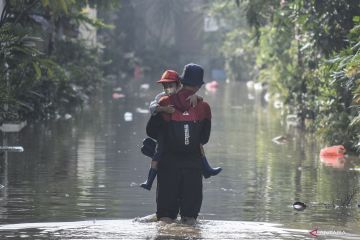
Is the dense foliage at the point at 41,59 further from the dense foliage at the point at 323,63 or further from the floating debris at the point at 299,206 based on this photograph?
the floating debris at the point at 299,206

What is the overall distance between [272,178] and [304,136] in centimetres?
1005

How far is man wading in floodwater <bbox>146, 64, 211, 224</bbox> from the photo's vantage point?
12.4m

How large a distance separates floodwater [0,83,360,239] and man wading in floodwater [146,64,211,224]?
11.4 inches

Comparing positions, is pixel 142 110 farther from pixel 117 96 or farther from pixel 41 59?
pixel 41 59

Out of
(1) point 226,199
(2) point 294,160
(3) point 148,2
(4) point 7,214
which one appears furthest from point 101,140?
(3) point 148,2

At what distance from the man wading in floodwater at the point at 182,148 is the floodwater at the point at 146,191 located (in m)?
0.29

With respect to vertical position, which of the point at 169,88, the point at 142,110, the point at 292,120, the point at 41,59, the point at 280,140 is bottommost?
the point at 280,140

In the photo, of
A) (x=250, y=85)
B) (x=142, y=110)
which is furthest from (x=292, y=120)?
(x=250, y=85)

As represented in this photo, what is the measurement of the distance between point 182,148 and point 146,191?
14.2ft

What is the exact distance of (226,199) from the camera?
1579cm

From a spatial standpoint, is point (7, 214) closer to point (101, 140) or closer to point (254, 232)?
point (254, 232)

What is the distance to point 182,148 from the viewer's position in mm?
12359

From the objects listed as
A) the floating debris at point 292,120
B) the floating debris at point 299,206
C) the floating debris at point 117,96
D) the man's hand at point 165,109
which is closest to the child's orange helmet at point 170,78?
the man's hand at point 165,109

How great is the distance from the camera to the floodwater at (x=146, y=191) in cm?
1224
